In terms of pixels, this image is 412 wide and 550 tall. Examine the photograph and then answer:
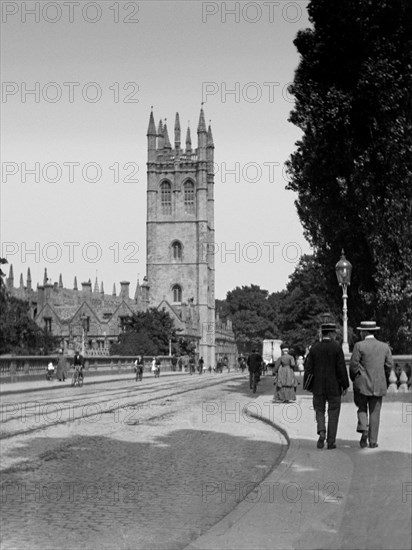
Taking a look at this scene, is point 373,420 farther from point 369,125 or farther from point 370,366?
point 369,125

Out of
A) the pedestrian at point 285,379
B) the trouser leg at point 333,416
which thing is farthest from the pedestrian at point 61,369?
the trouser leg at point 333,416

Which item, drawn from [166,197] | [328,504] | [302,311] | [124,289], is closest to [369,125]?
[328,504]

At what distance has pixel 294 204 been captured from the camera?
3297 centimetres

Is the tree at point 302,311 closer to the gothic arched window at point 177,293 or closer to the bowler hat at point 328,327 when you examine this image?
the gothic arched window at point 177,293

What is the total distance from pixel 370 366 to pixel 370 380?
200 millimetres

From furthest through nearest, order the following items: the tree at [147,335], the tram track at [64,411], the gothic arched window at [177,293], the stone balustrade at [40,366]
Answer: the gothic arched window at [177,293]
the tree at [147,335]
the stone balustrade at [40,366]
the tram track at [64,411]

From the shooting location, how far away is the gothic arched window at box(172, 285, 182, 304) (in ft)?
424

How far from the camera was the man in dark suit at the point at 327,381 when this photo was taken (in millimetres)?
11327

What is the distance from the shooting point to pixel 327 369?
11555 mm

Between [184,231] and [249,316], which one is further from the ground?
[184,231]

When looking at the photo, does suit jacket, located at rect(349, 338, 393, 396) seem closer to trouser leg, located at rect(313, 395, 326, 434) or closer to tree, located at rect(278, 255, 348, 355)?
trouser leg, located at rect(313, 395, 326, 434)

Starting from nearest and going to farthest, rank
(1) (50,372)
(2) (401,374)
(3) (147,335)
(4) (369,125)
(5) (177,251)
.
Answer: (2) (401,374), (4) (369,125), (1) (50,372), (3) (147,335), (5) (177,251)

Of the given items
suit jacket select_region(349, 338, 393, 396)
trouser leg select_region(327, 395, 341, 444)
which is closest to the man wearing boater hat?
suit jacket select_region(349, 338, 393, 396)

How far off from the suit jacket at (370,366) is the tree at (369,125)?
14.3 metres
